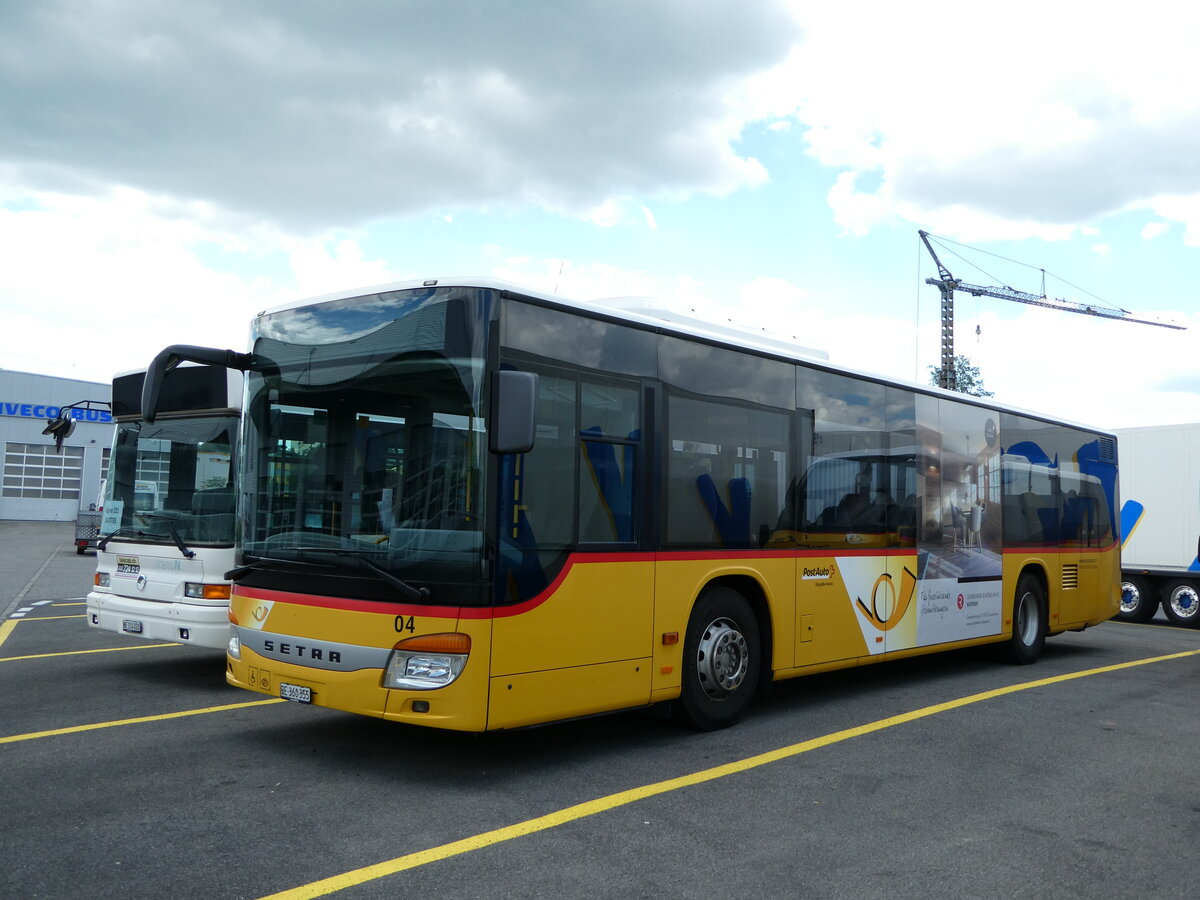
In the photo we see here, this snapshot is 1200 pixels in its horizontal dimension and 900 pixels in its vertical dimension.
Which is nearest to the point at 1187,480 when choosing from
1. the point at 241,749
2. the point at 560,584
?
the point at 560,584

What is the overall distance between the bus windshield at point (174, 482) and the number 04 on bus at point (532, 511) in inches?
86.7

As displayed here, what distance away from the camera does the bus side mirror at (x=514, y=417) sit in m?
5.31

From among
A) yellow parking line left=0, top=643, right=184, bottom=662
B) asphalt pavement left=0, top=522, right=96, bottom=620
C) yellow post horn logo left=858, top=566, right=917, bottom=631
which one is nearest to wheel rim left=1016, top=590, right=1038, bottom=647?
yellow post horn logo left=858, top=566, right=917, bottom=631

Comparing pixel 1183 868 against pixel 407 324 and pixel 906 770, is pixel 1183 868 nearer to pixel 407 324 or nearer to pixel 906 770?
pixel 906 770

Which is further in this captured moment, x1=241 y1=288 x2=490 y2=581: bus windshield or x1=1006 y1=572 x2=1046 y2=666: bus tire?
x1=1006 y1=572 x2=1046 y2=666: bus tire

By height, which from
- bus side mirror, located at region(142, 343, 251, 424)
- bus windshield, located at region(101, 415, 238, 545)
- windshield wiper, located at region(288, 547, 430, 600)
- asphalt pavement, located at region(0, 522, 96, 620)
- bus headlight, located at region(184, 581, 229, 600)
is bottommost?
asphalt pavement, located at region(0, 522, 96, 620)

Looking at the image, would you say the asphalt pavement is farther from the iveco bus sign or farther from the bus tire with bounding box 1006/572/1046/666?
the bus tire with bounding box 1006/572/1046/666

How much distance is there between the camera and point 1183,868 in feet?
15.2

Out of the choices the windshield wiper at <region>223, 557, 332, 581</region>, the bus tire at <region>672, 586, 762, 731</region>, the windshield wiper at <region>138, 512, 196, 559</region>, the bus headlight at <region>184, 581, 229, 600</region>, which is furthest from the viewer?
the windshield wiper at <region>138, 512, 196, 559</region>

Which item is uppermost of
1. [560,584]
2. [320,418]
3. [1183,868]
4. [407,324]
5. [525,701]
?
[407,324]

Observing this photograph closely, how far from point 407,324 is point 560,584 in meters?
1.79

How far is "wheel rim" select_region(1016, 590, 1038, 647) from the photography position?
11.4 m

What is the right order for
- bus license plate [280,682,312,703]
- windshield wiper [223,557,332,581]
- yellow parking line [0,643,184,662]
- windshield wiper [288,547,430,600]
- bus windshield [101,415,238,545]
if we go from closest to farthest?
windshield wiper [288,547,430,600]
bus license plate [280,682,312,703]
windshield wiper [223,557,332,581]
bus windshield [101,415,238,545]
yellow parking line [0,643,184,662]

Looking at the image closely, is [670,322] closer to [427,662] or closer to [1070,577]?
[427,662]
